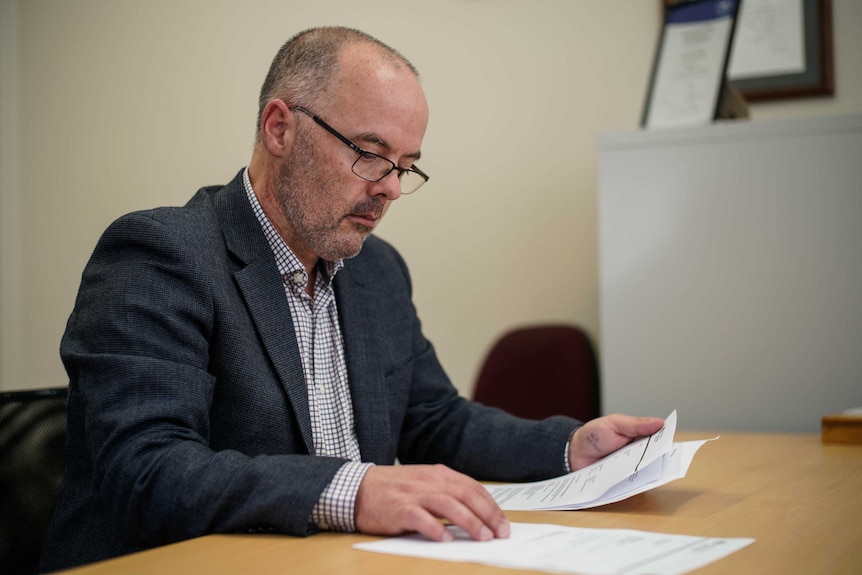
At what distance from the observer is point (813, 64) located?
232cm

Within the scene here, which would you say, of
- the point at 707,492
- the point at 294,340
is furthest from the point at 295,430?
the point at 707,492

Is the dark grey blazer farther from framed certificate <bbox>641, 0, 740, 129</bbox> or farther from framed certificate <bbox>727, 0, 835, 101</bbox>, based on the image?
framed certificate <bbox>727, 0, 835, 101</bbox>

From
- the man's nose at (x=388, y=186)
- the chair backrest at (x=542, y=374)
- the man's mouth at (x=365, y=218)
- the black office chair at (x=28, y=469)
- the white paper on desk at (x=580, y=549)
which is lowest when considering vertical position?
the chair backrest at (x=542, y=374)

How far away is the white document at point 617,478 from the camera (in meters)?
1.07

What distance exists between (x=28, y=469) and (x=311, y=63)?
0.77 metres

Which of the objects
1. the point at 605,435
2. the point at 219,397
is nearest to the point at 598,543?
the point at 605,435

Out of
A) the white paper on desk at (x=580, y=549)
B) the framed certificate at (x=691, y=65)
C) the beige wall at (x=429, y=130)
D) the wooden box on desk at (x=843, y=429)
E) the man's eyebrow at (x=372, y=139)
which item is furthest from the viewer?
the beige wall at (x=429, y=130)

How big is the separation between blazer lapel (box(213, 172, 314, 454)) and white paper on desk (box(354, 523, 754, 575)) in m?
0.39

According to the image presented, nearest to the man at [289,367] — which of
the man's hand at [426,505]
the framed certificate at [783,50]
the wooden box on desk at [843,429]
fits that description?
the man's hand at [426,505]

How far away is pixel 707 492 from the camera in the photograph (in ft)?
3.78

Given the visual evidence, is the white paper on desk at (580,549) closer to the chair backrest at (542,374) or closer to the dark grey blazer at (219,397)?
the dark grey blazer at (219,397)

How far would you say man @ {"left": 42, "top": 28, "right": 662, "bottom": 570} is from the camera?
37.1 inches

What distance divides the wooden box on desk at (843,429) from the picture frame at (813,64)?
3.44ft

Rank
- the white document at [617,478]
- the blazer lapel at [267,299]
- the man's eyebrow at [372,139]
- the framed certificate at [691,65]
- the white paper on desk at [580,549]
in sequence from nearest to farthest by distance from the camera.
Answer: the white paper on desk at [580,549] < the white document at [617,478] < the blazer lapel at [267,299] < the man's eyebrow at [372,139] < the framed certificate at [691,65]
